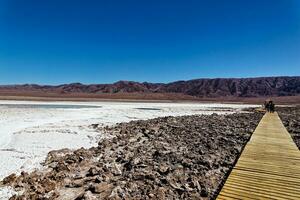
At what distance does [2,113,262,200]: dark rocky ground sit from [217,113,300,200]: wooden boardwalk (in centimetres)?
49

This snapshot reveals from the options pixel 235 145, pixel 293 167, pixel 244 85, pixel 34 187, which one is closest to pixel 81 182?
pixel 34 187

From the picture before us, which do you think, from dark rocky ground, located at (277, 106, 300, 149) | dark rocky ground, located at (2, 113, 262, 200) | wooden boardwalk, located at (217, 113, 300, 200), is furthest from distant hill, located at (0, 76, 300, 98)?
wooden boardwalk, located at (217, 113, 300, 200)

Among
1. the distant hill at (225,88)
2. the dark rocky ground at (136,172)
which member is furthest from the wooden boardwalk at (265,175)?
the distant hill at (225,88)

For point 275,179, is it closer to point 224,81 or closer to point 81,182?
point 81,182

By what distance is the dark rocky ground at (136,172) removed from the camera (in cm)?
665

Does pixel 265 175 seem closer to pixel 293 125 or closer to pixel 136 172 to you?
pixel 136 172

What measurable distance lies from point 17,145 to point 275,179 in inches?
373

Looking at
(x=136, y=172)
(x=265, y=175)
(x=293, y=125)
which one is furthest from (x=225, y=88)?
(x=265, y=175)

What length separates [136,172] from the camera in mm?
7980

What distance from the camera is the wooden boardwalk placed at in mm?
5770

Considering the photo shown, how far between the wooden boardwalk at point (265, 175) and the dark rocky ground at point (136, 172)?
486 mm

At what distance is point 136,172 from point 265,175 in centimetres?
318

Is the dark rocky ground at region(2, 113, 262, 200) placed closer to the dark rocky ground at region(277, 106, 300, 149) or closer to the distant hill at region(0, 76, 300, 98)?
the dark rocky ground at region(277, 106, 300, 149)

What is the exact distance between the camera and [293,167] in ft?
24.8
